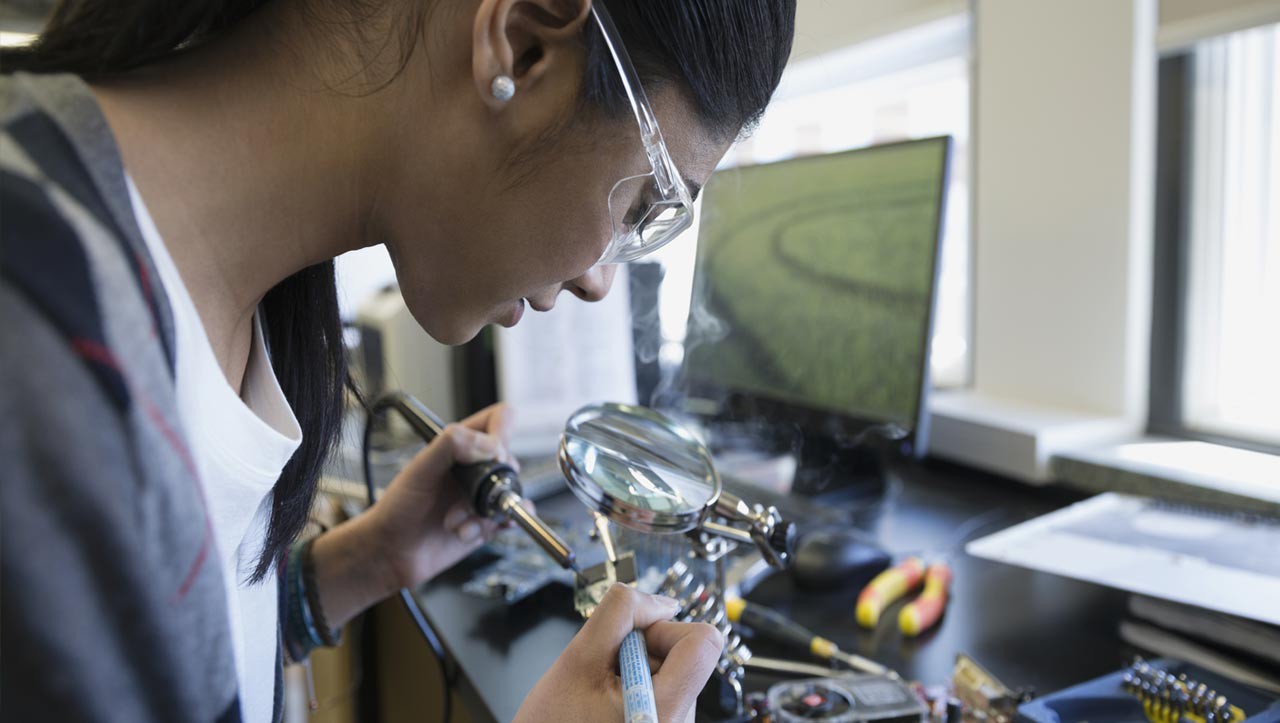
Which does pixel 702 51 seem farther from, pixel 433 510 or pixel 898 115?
pixel 898 115

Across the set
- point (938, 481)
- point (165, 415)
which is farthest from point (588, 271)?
point (938, 481)

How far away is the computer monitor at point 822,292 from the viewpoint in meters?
1.15

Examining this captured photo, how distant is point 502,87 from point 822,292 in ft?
2.85

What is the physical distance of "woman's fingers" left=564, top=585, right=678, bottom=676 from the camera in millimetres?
565

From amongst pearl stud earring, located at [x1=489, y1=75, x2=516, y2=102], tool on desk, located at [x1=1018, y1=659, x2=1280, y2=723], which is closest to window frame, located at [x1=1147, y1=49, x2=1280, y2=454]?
tool on desk, located at [x1=1018, y1=659, x2=1280, y2=723]

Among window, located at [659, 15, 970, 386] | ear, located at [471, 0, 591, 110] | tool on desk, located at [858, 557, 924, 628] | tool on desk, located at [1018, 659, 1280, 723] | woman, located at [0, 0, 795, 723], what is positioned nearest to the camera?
woman, located at [0, 0, 795, 723]

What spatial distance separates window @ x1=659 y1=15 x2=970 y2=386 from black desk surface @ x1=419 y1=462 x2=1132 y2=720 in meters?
0.55

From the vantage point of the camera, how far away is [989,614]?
93 cm

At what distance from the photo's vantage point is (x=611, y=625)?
1.89ft

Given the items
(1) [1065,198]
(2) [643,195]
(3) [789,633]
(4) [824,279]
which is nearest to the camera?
(2) [643,195]

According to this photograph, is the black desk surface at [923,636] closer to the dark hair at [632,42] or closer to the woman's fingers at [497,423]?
the woman's fingers at [497,423]

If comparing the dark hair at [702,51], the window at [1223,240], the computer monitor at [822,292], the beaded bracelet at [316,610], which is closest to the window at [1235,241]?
the window at [1223,240]

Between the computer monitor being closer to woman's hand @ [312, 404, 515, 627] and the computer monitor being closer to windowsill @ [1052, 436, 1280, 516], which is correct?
windowsill @ [1052, 436, 1280, 516]

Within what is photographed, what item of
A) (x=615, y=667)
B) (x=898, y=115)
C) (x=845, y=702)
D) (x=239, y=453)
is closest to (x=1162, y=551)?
(x=845, y=702)
